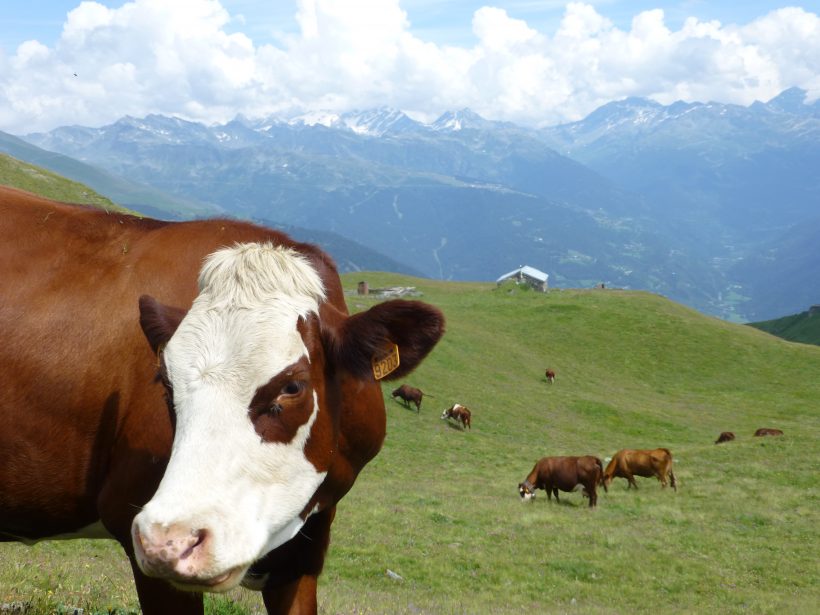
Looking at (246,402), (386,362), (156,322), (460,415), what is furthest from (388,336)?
(460,415)

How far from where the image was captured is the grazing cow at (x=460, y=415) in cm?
3756

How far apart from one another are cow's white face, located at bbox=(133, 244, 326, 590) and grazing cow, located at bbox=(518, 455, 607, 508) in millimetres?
21022

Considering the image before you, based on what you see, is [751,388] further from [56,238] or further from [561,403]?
[56,238]

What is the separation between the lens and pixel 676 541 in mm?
18062

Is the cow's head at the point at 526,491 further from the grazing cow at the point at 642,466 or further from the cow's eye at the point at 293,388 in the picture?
the cow's eye at the point at 293,388

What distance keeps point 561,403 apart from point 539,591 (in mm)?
34599

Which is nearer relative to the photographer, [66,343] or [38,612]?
[66,343]

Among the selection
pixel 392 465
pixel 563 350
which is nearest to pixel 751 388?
pixel 563 350

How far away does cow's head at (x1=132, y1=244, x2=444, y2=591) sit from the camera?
3.09 meters

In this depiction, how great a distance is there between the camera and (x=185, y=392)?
3.44 meters

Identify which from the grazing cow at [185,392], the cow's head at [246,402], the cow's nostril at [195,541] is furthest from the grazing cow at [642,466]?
the cow's nostril at [195,541]

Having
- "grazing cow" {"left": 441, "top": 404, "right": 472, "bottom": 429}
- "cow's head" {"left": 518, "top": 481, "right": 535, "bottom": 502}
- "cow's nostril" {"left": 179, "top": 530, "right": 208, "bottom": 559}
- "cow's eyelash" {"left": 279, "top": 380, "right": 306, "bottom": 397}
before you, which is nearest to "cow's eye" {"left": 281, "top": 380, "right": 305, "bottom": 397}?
"cow's eyelash" {"left": 279, "top": 380, "right": 306, "bottom": 397}

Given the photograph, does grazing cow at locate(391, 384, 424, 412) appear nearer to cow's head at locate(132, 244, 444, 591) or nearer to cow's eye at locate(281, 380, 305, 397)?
cow's head at locate(132, 244, 444, 591)

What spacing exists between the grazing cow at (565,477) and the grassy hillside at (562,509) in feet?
2.08
